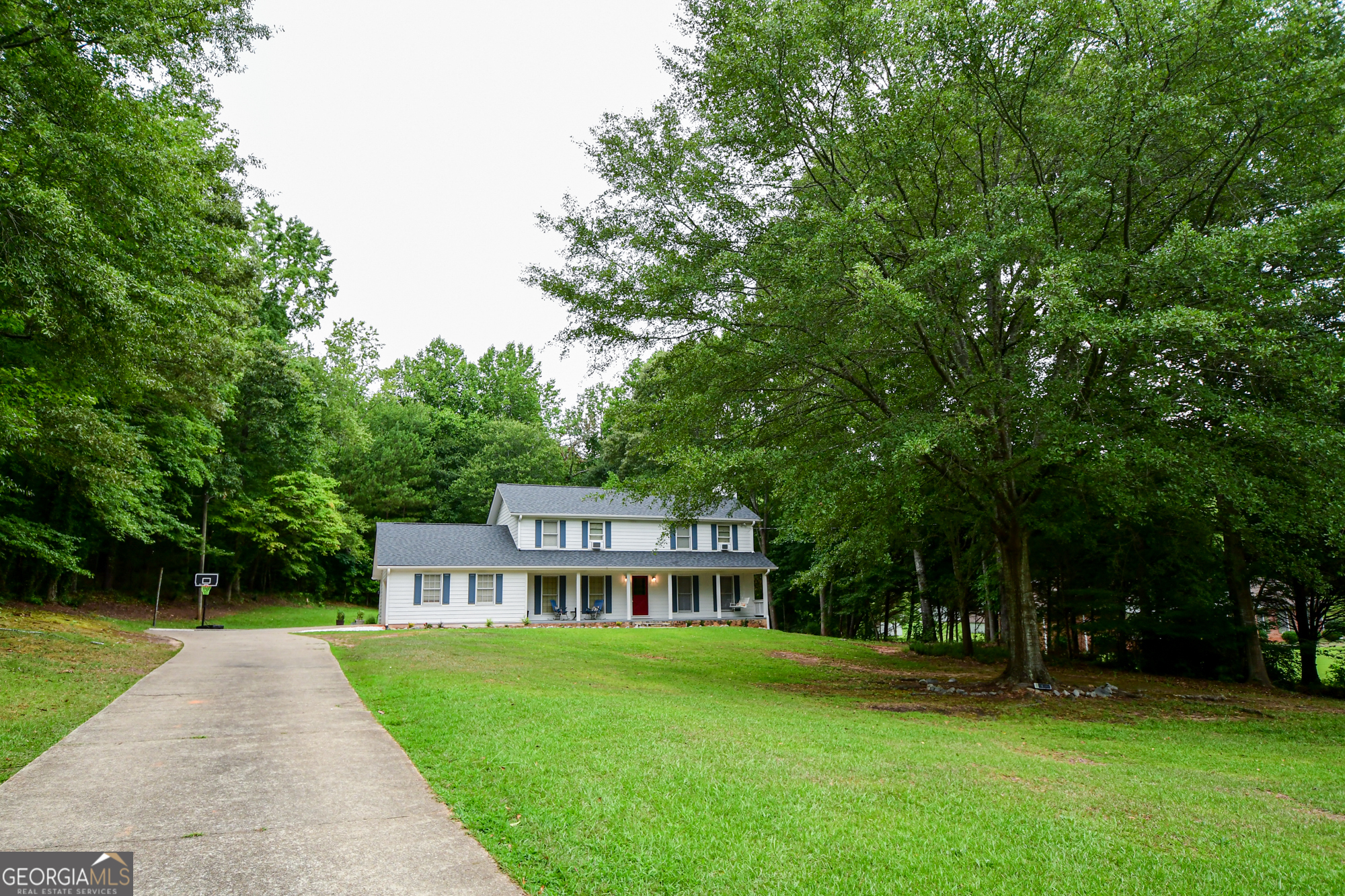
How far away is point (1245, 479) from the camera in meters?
9.84

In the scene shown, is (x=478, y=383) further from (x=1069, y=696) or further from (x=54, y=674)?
(x=1069, y=696)

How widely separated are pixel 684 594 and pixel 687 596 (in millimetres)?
134

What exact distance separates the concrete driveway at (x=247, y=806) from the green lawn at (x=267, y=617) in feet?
70.4

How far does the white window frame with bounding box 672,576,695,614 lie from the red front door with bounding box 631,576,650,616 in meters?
1.26

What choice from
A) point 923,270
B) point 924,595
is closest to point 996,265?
point 923,270

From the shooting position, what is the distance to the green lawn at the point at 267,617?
87.4 feet

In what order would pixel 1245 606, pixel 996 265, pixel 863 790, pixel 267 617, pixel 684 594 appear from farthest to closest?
pixel 684 594 → pixel 267 617 → pixel 1245 606 → pixel 996 265 → pixel 863 790

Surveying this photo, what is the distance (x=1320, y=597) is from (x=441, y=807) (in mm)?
20389

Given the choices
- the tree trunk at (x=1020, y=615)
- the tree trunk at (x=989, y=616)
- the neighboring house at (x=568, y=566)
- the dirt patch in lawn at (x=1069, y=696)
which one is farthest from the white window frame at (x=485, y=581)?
the tree trunk at (x=1020, y=615)

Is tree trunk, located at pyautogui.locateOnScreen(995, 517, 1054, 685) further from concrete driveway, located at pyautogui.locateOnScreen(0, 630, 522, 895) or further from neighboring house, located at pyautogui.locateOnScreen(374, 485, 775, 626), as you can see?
neighboring house, located at pyautogui.locateOnScreen(374, 485, 775, 626)

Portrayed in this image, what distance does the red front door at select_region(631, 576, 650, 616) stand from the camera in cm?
3014

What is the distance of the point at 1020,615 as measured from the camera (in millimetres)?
14141

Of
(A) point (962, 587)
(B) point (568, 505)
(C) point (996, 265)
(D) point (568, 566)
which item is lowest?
(A) point (962, 587)

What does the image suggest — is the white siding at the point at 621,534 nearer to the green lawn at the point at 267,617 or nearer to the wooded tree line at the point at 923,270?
the green lawn at the point at 267,617
